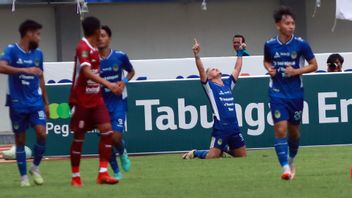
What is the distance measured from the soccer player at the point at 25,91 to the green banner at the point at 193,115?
6267mm

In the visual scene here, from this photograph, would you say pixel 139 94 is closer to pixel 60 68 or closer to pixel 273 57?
pixel 60 68

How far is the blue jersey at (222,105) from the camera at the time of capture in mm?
19422

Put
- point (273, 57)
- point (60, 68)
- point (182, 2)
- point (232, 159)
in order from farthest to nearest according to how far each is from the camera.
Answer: point (182, 2) < point (60, 68) < point (232, 159) < point (273, 57)

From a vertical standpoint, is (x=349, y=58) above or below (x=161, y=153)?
above

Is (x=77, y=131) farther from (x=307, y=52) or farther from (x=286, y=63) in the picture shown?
(x=307, y=52)

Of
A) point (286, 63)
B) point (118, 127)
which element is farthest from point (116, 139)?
point (286, 63)

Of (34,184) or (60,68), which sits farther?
(60,68)

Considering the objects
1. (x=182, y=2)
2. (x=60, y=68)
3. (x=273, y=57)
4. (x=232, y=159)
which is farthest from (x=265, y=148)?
(x=182, y=2)

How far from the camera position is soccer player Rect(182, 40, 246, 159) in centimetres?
1928

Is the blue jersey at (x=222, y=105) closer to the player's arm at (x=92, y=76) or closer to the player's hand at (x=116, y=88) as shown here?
the player's hand at (x=116, y=88)

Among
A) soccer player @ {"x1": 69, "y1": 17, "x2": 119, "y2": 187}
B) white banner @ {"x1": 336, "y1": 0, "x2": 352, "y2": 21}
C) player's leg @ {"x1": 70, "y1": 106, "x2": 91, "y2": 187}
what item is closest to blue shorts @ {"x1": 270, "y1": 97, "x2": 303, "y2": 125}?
soccer player @ {"x1": 69, "y1": 17, "x2": 119, "y2": 187}

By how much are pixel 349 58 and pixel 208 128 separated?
3.66m

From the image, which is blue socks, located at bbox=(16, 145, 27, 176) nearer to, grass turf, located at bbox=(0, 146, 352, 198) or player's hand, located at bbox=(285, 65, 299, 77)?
grass turf, located at bbox=(0, 146, 352, 198)

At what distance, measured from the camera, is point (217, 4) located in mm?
30016
